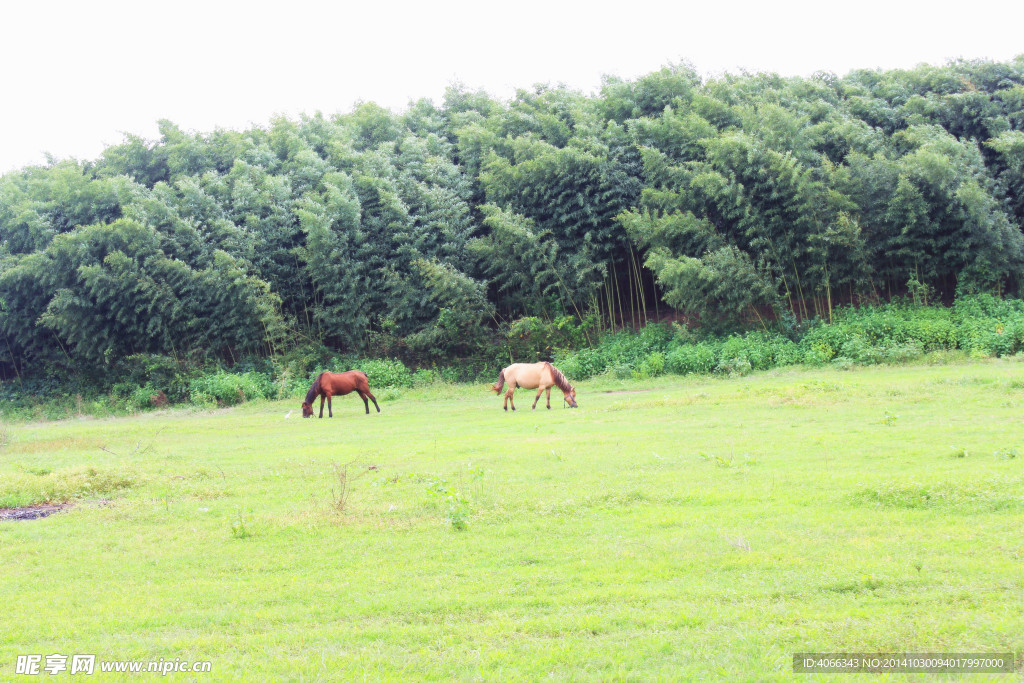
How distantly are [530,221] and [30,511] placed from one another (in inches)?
637

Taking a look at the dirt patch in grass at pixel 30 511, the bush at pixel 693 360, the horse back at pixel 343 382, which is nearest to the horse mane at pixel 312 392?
the horse back at pixel 343 382

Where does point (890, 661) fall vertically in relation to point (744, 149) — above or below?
below

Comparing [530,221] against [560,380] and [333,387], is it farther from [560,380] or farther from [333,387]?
[333,387]

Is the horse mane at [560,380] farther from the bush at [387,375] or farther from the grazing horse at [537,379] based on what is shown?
the bush at [387,375]

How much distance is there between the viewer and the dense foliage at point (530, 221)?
746 inches

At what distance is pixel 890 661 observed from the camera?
127 inches

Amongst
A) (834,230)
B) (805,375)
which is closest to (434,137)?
(834,230)

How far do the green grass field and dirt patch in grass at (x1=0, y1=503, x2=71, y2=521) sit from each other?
20cm

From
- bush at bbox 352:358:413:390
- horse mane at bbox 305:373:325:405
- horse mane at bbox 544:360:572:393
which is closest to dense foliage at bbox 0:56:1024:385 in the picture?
bush at bbox 352:358:413:390

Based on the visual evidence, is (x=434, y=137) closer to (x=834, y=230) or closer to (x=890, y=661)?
(x=834, y=230)

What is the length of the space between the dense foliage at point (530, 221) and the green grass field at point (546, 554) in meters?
9.67

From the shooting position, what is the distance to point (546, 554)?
5.09 metres

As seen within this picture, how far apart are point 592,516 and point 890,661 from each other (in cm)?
297

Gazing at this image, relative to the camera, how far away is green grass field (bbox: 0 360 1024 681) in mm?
3570
